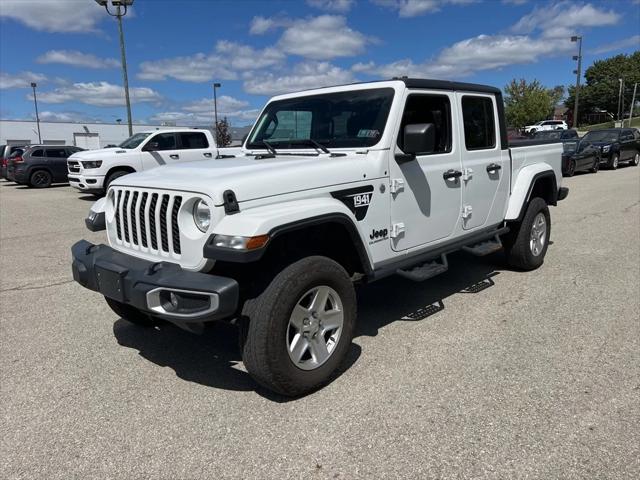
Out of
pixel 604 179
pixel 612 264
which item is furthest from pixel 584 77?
pixel 612 264

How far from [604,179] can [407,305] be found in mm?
15202

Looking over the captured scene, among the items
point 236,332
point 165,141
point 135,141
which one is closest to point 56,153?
point 135,141

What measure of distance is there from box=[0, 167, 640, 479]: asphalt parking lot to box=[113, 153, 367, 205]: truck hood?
135cm

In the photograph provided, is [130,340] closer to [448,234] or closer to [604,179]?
[448,234]

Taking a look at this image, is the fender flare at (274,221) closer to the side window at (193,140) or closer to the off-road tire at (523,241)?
the off-road tire at (523,241)

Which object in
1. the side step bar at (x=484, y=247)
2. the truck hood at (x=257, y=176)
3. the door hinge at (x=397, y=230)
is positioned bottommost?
the side step bar at (x=484, y=247)

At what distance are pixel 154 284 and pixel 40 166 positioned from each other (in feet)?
63.2

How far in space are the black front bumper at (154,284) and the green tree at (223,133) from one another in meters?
38.7

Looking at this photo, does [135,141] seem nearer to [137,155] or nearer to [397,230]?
[137,155]

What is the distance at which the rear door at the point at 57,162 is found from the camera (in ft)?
64.1

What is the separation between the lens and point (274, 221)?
295 centimetres

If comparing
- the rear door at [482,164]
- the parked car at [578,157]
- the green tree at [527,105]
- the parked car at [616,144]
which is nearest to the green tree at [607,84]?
the green tree at [527,105]

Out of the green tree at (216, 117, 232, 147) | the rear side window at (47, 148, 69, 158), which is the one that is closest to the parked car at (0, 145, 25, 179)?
the rear side window at (47, 148, 69, 158)

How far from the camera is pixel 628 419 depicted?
116 inches
